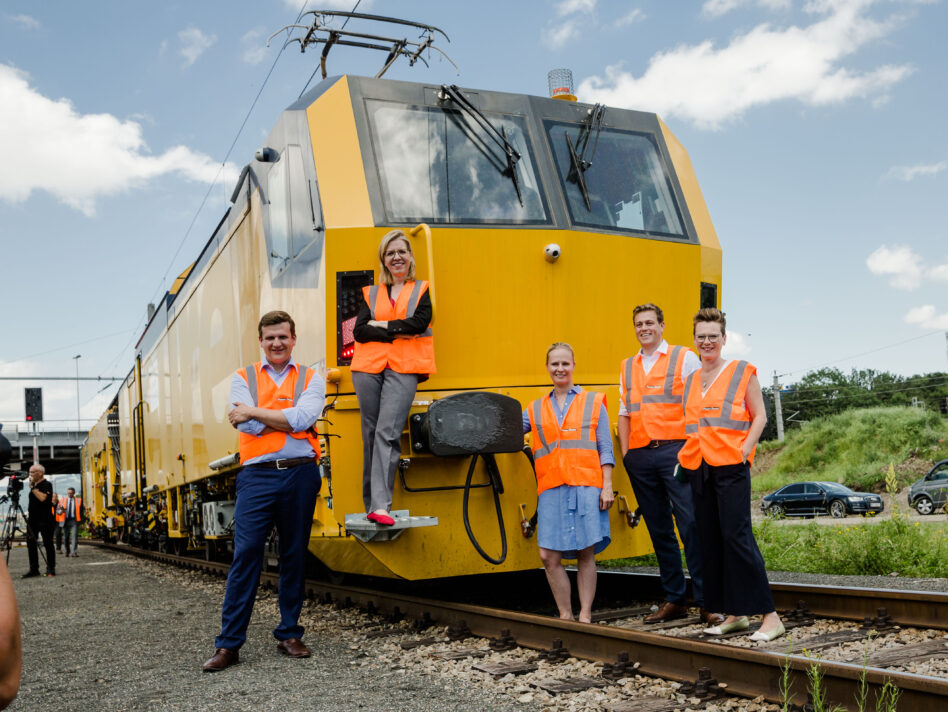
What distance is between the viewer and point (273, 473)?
16.1ft

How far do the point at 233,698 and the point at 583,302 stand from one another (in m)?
3.03

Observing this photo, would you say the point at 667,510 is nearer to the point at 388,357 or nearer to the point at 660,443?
the point at 660,443

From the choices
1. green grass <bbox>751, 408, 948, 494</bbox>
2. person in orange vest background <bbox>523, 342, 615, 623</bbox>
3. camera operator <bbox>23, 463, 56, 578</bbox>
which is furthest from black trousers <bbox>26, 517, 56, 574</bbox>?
green grass <bbox>751, 408, 948, 494</bbox>

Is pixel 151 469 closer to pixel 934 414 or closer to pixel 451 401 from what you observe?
pixel 451 401

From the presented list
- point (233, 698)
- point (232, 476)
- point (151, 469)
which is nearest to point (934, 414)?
point (151, 469)

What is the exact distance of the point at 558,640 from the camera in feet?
14.5

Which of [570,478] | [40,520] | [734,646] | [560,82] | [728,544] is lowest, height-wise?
[734,646]

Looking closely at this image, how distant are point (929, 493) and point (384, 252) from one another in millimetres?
22486

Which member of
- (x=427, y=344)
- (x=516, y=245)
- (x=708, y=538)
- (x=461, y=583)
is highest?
(x=516, y=245)

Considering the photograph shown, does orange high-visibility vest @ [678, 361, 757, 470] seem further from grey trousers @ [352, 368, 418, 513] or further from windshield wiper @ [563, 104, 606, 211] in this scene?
windshield wiper @ [563, 104, 606, 211]

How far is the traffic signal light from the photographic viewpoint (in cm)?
3466

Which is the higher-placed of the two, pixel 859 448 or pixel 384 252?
pixel 384 252

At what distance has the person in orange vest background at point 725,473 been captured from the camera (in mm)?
4457

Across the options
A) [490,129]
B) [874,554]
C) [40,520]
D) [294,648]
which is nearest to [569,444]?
[294,648]
